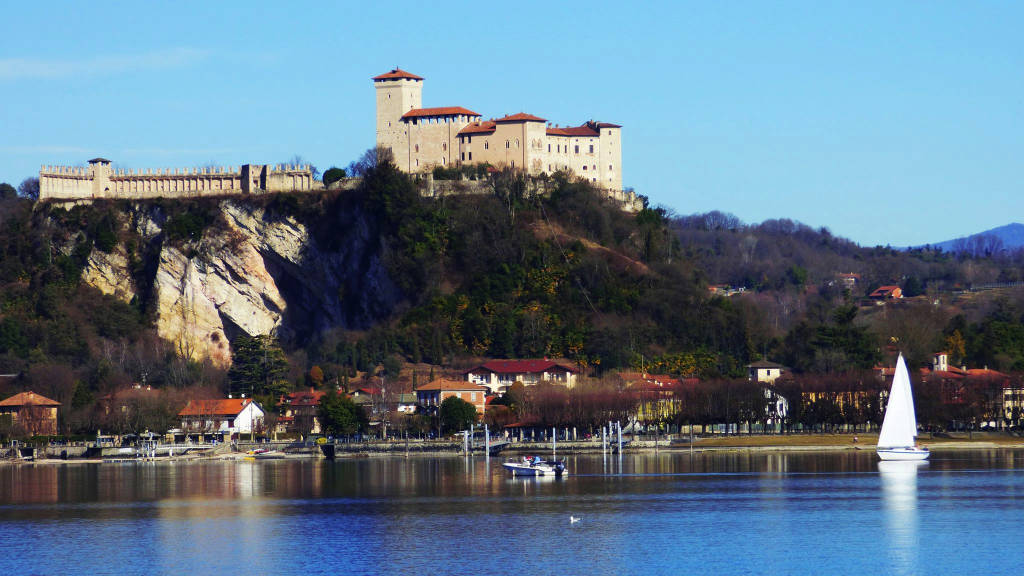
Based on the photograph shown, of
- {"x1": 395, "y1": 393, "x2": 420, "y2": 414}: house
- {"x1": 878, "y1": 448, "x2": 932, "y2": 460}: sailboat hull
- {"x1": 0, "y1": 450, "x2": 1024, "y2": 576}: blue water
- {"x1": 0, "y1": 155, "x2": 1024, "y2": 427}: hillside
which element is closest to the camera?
{"x1": 0, "y1": 450, "x2": 1024, "y2": 576}: blue water

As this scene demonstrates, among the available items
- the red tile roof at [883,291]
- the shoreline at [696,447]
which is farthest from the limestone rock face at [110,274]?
the red tile roof at [883,291]

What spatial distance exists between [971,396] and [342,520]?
52105mm

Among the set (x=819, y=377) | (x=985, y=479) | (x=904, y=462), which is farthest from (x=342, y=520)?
(x=819, y=377)

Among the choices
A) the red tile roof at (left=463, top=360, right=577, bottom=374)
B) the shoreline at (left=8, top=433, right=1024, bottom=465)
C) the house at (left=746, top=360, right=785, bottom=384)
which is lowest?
the shoreline at (left=8, top=433, right=1024, bottom=465)

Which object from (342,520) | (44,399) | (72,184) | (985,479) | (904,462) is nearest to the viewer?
(342,520)

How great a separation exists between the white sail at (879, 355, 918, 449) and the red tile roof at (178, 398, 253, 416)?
4297 cm

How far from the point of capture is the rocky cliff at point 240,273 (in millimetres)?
118250

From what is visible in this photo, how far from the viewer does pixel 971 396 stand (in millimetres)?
95250

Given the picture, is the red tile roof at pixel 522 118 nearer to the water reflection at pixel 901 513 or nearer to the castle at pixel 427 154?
the castle at pixel 427 154

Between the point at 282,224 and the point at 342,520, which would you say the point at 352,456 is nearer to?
the point at 282,224

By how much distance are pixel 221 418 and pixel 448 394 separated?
1462cm

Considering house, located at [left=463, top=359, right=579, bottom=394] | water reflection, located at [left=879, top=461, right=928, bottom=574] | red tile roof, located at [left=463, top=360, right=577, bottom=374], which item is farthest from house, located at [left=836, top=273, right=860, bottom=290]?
water reflection, located at [left=879, top=461, right=928, bottom=574]

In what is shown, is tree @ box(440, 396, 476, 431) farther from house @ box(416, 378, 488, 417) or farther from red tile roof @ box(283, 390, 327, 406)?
red tile roof @ box(283, 390, 327, 406)

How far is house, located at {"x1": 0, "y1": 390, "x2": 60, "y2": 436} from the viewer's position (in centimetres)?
10038
